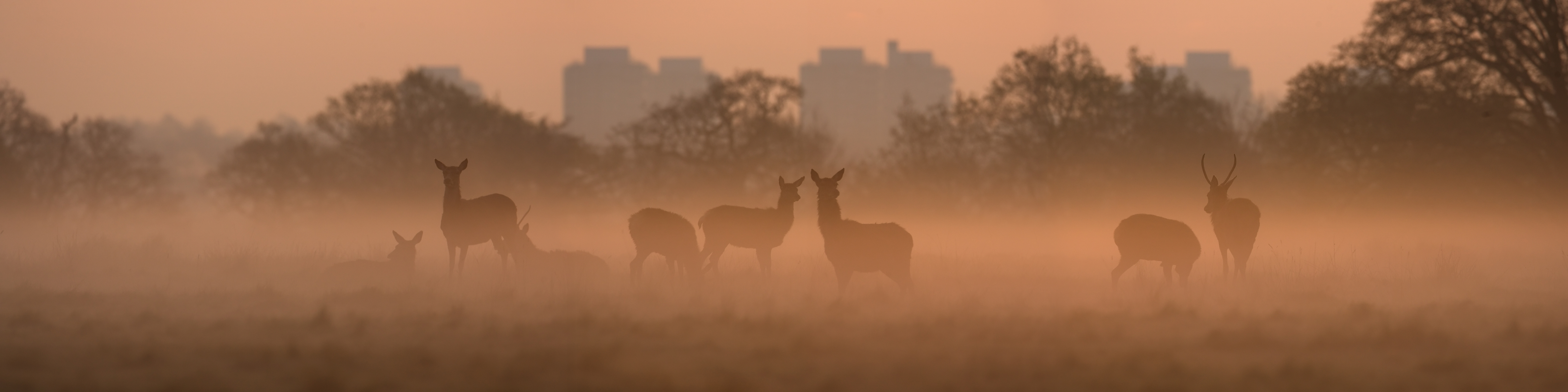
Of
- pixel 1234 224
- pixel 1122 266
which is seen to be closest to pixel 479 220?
pixel 1122 266

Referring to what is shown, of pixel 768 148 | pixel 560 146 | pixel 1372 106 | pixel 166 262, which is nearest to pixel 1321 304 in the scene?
pixel 1372 106

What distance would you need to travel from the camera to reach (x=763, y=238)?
53.6ft

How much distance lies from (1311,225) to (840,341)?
22.7 metres

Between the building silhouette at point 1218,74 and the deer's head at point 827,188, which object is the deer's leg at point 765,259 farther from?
the building silhouette at point 1218,74

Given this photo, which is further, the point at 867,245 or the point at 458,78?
the point at 458,78

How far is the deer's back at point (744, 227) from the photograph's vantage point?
53.4 feet

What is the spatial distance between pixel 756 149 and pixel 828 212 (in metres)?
26.4

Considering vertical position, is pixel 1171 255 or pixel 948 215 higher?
pixel 948 215

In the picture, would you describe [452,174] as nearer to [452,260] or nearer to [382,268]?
[452,260]

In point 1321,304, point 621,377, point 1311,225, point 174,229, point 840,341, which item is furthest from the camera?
point 174,229

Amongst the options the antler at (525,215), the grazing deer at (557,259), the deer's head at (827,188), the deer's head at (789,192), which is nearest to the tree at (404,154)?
the antler at (525,215)

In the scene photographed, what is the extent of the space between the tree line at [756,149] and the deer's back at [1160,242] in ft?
46.3

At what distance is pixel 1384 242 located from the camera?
74.3 feet

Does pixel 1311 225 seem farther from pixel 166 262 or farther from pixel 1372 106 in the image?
pixel 166 262
